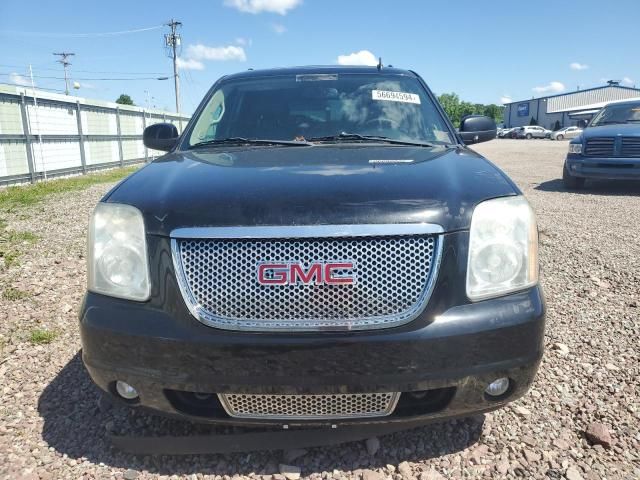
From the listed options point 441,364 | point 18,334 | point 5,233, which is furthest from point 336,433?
point 5,233

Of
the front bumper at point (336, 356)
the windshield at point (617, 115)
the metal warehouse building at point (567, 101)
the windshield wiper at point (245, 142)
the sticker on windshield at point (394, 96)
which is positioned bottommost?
the front bumper at point (336, 356)

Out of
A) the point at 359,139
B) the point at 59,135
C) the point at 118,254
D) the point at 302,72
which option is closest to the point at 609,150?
the point at 302,72

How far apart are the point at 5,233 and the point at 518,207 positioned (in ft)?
20.9

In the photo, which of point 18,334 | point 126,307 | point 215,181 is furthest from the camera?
point 18,334

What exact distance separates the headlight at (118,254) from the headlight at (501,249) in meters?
1.16

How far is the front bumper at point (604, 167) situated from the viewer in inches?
349

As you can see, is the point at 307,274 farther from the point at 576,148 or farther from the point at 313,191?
the point at 576,148

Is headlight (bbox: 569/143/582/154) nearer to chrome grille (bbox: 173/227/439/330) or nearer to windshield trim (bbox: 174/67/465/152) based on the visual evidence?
windshield trim (bbox: 174/67/465/152)

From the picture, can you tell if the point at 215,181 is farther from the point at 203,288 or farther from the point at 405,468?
the point at 405,468

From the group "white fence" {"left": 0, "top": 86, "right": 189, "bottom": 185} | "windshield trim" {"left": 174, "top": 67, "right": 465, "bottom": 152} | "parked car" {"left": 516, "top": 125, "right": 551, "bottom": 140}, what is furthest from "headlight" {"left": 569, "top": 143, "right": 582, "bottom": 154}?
"parked car" {"left": 516, "top": 125, "right": 551, "bottom": 140}

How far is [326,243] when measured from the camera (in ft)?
5.43

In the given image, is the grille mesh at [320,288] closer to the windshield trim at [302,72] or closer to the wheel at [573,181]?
the windshield trim at [302,72]

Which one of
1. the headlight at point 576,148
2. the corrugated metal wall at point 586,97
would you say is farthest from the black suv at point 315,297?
the corrugated metal wall at point 586,97

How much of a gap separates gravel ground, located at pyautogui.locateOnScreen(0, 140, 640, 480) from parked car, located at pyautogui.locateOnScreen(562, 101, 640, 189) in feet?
19.5
